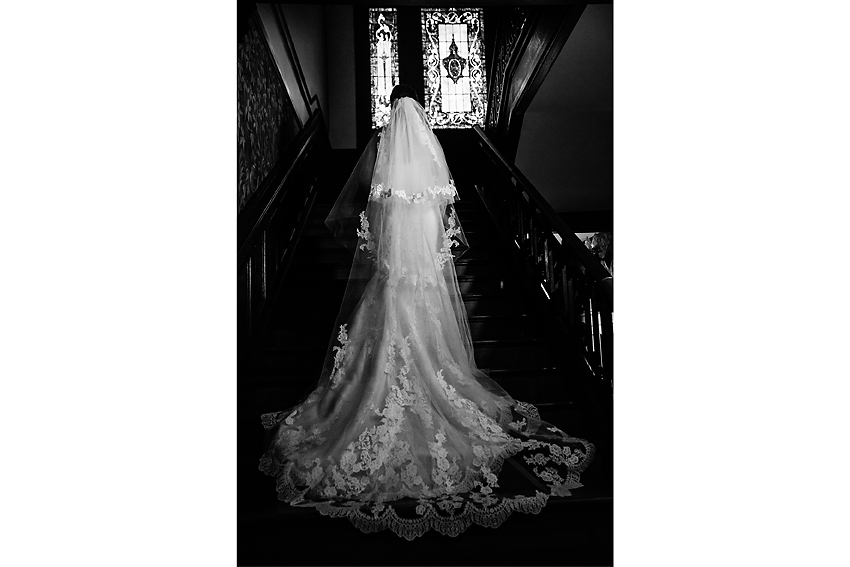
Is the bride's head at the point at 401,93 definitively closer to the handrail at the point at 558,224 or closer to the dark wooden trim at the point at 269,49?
the handrail at the point at 558,224

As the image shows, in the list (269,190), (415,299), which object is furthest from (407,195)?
(269,190)

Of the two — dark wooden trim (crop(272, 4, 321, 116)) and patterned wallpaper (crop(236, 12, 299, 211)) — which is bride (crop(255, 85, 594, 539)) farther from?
dark wooden trim (crop(272, 4, 321, 116))

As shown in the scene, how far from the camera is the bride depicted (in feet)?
7.38

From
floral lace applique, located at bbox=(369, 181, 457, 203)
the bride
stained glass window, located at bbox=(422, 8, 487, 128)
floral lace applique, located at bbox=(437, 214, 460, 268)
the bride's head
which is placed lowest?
the bride

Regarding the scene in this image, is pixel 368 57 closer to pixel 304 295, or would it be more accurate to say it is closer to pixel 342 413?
pixel 304 295

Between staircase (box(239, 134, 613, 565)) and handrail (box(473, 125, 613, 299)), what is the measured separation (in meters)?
0.22

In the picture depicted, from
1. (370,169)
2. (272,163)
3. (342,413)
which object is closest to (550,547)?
(342,413)

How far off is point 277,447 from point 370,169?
1.37 meters

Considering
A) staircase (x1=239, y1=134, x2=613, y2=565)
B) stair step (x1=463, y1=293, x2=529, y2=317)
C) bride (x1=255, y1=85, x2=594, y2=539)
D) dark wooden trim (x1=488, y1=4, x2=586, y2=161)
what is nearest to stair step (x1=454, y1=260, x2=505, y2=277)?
staircase (x1=239, y1=134, x2=613, y2=565)

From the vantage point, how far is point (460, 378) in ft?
8.50

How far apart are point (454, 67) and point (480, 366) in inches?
68.9

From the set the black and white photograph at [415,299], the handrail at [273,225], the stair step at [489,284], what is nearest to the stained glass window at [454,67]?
the black and white photograph at [415,299]

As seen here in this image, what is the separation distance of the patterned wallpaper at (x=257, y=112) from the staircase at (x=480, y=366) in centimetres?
41

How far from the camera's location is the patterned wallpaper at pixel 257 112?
10.00 ft
